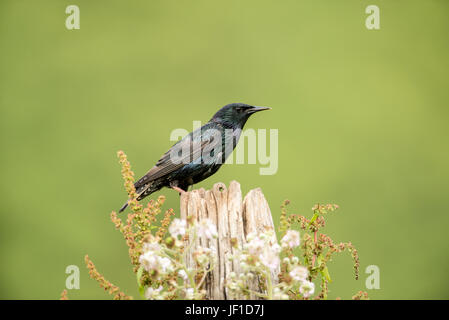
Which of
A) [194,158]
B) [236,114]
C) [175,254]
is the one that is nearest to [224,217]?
[175,254]

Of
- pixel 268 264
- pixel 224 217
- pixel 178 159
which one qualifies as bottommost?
pixel 268 264

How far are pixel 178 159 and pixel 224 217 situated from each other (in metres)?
2.22

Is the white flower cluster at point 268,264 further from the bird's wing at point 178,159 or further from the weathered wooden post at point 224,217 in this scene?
the bird's wing at point 178,159

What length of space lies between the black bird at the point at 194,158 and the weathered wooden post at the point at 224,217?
187 centimetres

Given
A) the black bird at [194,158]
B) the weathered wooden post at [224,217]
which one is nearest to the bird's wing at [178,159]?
the black bird at [194,158]

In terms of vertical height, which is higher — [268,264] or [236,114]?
[236,114]

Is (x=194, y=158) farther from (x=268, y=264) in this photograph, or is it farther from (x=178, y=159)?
(x=268, y=264)

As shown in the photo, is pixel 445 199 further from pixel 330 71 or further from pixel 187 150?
pixel 187 150

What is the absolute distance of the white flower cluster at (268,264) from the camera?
2.91 meters

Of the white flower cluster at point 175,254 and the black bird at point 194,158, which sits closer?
the white flower cluster at point 175,254

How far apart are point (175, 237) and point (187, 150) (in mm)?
3095

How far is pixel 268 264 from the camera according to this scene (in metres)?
2.90

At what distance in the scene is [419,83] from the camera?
13.9m
